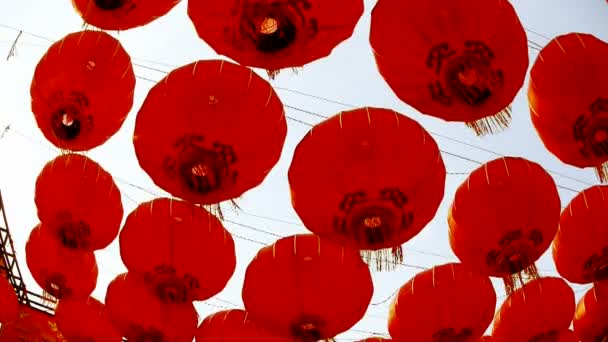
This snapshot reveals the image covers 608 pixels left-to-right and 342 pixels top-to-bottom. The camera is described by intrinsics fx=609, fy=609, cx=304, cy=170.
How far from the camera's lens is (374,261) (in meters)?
3.13

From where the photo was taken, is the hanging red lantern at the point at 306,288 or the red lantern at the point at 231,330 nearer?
the hanging red lantern at the point at 306,288

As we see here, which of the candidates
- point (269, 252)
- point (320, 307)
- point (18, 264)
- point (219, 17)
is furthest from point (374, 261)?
point (18, 264)

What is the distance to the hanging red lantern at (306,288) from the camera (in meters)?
3.18

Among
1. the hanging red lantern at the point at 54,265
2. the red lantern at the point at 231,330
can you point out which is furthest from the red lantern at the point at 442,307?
the hanging red lantern at the point at 54,265

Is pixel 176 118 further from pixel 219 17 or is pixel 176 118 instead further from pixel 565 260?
pixel 565 260

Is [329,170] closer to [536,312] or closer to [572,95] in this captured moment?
[572,95]

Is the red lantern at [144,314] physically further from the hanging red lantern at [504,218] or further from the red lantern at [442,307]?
the hanging red lantern at [504,218]

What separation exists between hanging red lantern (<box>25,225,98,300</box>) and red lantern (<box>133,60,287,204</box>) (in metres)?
2.16

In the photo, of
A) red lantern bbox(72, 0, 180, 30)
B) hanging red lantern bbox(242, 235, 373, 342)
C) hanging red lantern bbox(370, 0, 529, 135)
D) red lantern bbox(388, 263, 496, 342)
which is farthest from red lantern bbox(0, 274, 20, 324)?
hanging red lantern bbox(370, 0, 529, 135)

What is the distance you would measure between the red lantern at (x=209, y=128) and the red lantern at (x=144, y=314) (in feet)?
4.88

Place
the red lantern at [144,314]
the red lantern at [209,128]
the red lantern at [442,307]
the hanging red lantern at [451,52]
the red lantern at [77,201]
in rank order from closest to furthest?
the hanging red lantern at [451,52] → the red lantern at [209,128] → the red lantern at [77,201] → the red lantern at [442,307] → the red lantern at [144,314]

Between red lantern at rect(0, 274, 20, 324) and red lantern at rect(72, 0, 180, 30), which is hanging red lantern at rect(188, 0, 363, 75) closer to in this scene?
red lantern at rect(72, 0, 180, 30)

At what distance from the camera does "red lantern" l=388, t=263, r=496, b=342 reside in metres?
3.74

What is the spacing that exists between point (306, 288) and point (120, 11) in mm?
1669
